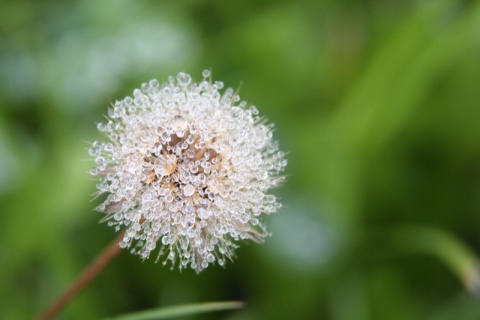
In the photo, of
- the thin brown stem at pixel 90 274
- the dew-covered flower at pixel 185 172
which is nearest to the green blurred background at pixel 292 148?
the thin brown stem at pixel 90 274

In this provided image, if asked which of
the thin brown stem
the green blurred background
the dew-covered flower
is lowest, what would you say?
the thin brown stem

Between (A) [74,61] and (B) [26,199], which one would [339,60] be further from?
(B) [26,199]

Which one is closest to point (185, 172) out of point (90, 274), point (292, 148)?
point (90, 274)

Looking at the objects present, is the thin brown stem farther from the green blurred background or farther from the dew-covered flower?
the green blurred background

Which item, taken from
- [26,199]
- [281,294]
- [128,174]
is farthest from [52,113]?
[128,174]

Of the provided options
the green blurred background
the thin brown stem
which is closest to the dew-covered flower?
the thin brown stem

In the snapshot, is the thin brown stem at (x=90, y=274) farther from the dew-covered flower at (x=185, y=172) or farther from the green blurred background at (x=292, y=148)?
the green blurred background at (x=292, y=148)
